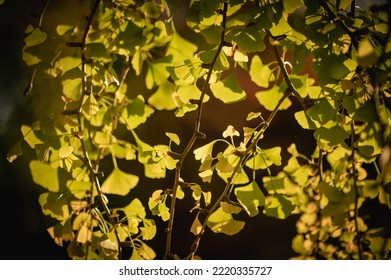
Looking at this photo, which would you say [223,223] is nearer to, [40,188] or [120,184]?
[120,184]

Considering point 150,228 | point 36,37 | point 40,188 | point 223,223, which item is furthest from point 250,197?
point 40,188

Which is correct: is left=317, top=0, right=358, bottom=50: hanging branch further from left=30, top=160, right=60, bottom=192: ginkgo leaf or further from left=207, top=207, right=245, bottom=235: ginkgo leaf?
left=30, top=160, right=60, bottom=192: ginkgo leaf

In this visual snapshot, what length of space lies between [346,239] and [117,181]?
54 cm

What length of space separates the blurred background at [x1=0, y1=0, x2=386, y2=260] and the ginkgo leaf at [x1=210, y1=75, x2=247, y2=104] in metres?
0.33

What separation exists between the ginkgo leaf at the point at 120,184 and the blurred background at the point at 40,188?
279 millimetres

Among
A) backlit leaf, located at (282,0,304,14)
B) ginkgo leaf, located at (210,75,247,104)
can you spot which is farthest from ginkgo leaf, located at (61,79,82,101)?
backlit leaf, located at (282,0,304,14)

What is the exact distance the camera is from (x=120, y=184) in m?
0.69

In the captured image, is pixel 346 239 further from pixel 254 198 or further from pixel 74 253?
pixel 74 253

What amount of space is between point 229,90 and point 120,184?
252 mm

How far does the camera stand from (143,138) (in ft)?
3.43

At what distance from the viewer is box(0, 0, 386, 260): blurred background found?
3.71 feet

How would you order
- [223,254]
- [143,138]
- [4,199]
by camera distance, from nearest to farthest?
[143,138] → [4,199] → [223,254]

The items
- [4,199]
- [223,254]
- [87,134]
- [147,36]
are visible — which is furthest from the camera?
[223,254]
